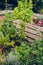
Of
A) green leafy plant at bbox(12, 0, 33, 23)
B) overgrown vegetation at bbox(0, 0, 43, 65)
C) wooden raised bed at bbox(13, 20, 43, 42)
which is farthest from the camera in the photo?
green leafy plant at bbox(12, 0, 33, 23)

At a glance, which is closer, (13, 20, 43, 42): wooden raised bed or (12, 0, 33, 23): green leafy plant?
(13, 20, 43, 42): wooden raised bed

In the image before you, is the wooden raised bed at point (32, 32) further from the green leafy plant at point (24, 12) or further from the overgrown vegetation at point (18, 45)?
the green leafy plant at point (24, 12)

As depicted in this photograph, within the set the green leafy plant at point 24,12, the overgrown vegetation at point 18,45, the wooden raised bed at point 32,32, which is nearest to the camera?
the overgrown vegetation at point 18,45

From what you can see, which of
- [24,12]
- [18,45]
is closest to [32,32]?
[18,45]

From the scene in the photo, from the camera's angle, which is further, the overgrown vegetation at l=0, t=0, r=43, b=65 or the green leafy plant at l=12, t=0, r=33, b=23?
the green leafy plant at l=12, t=0, r=33, b=23

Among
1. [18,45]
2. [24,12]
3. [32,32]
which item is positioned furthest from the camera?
[24,12]

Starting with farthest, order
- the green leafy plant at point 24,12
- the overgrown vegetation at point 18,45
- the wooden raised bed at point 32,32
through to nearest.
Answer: the green leafy plant at point 24,12 → the wooden raised bed at point 32,32 → the overgrown vegetation at point 18,45

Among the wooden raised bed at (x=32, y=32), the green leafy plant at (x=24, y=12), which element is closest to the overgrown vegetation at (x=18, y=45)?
the green leafy plant at (x=24, y=12)

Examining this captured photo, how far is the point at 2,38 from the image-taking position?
21.2ft

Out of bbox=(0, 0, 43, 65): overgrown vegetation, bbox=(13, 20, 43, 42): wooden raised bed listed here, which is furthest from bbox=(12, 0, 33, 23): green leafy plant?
bbox=(13, 20, 43, 42): wooden raised bed

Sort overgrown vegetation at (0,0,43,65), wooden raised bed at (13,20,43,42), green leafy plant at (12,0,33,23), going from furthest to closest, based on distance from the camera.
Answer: green leafy plant at (12,0,33,23), wooden raised bed at (13,20,43,42), overgrown vegetation at (0,0,43,65)

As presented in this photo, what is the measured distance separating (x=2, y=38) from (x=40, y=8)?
256 inches

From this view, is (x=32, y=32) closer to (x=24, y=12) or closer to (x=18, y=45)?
(x=18, y=45)

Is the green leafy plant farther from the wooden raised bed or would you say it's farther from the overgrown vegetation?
the wooden raised bed
